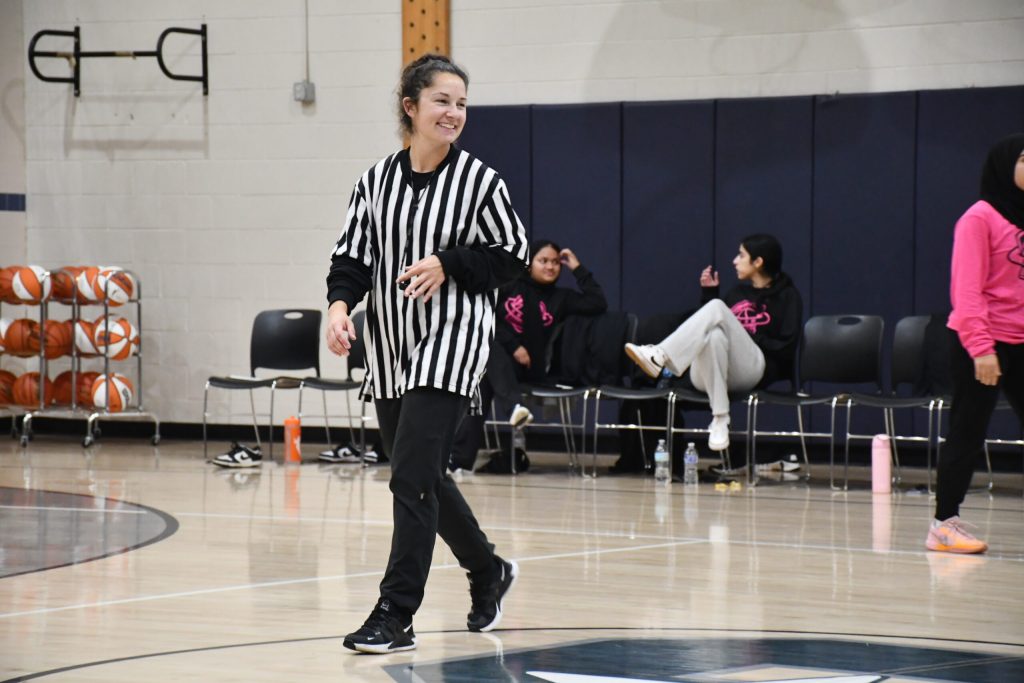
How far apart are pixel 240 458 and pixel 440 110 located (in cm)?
553

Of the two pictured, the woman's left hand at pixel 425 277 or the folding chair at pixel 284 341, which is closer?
the woman's left hand at pixel 425 277

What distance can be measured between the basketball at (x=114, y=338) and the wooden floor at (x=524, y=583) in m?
1.94

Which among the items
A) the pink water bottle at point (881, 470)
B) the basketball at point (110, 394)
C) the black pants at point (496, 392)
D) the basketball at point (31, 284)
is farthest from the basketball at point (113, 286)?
the pink water bottle at point (881, 470)

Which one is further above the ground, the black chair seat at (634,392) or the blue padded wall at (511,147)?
the blue padded wall at (511,147)

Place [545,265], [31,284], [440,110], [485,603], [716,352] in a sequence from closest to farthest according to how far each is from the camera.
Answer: [440,110] < [485,603] < [716,352] < [545,265] < [31,284]

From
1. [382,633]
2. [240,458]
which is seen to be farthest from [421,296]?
[240,458]

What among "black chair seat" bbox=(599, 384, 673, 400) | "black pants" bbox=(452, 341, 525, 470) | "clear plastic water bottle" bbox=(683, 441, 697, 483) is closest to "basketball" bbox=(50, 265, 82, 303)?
"black pants" bbox=(452, 341, 525, 470)

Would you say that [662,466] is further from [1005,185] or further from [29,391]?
[29,391]

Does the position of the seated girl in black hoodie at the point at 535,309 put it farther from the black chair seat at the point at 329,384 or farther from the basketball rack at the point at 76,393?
the basketball rack at the point at 76,393

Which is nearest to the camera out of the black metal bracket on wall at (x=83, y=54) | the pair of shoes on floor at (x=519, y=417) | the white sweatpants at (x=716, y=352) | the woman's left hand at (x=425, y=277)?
the woman's left hand at (x=425, y=277)

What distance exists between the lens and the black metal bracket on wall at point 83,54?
10227mm

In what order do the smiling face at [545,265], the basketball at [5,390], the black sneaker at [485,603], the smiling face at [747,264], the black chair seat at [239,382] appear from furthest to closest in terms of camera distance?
the basketball at [5,390]
the black chair seat at [239,382]
the smiling face at [545,265]
the smiling face at [747,264]
the black sneaker at [485,603]

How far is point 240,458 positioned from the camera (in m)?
8.73

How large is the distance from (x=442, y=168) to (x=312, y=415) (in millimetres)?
6613
